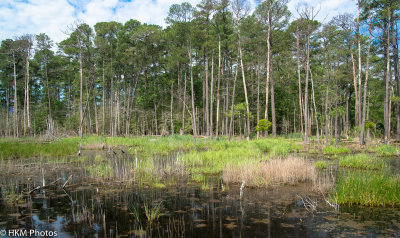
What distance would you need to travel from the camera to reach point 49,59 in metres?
31.8

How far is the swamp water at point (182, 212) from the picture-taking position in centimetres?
403

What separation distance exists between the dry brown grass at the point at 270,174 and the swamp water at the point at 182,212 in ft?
1.06

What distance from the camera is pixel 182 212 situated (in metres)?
4.91

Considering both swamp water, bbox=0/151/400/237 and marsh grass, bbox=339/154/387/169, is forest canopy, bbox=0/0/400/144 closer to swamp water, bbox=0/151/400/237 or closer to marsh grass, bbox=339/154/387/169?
marsh grass, bbox=339/154/387/169

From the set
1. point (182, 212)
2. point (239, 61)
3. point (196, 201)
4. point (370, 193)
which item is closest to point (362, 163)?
point (370, 193)

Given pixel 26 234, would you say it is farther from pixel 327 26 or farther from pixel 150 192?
pixel 327 26

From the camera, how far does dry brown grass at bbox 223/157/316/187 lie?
686 cm

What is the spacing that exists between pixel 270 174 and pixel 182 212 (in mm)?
3320

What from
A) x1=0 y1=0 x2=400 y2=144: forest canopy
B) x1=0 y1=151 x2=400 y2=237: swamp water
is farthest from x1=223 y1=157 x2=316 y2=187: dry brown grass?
x1=0 y1=0 x2=400 y2=144: forest canopy

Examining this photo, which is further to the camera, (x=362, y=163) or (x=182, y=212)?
(x=362, y=163)

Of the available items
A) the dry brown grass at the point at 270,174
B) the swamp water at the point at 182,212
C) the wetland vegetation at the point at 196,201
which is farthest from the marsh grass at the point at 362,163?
the swamp water at the point at 182,212

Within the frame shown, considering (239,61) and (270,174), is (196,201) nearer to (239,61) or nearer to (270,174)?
(270,174)

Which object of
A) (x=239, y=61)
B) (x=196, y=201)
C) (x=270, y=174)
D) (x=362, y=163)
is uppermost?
(x=239, y=61)

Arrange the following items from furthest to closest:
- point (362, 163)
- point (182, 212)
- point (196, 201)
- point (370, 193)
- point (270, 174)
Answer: point (362, 163) → point (270, 174) → point (196, 201) → point (370, 193) → point (182, 212)
